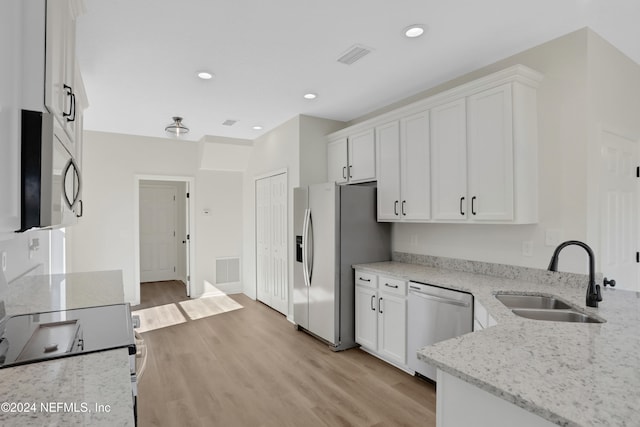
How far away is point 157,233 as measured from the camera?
24.0 ft

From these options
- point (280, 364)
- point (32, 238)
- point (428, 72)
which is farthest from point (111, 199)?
point (428, 72)

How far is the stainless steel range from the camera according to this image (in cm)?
114

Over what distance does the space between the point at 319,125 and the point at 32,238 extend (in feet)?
10.5

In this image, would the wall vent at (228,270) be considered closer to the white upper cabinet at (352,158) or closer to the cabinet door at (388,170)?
the white upper cabinet at (352,158)

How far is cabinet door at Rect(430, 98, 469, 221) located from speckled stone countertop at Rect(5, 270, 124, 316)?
2550mm

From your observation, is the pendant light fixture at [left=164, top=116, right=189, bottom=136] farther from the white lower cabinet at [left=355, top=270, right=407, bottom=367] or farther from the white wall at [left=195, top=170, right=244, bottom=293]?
the white lower cabinet at [left=355, top=270, right=407, bottom=367]

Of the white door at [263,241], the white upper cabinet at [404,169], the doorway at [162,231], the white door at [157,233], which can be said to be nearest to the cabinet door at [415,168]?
the white upper cabinet at [404,169]

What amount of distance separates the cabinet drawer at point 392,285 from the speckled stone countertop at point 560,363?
1180 mm

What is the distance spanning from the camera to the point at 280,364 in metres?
3.25

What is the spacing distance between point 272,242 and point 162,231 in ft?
11.4

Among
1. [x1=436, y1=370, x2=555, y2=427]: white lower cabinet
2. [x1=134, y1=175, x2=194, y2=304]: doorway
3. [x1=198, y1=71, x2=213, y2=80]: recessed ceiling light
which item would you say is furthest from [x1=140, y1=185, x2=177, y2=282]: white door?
[x1=436, y1=370, x2=555, y2=427]: white lower cabinet

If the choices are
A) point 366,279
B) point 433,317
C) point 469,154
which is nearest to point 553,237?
point 469,154

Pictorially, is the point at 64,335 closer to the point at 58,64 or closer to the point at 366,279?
the point at 58,64

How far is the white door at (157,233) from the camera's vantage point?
7.18m
